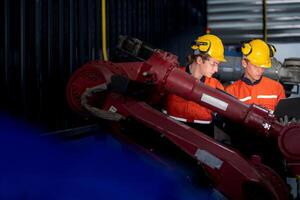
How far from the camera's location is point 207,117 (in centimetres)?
348

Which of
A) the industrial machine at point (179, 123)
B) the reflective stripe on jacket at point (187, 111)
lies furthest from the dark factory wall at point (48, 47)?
the reflective stripe on jacket at point (187, 111)

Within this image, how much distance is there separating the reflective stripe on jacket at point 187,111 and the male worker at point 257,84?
0.49m

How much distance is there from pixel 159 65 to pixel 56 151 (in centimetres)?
95

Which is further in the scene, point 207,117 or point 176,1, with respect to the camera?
point 176,1

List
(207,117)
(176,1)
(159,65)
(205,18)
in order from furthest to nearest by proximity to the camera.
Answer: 1. (205,18)
2. (176,1)
3. (207,117)
4. (159,65)

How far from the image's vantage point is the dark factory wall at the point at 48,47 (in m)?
2.51

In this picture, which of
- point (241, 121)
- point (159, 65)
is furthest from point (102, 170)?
point (241, 121)

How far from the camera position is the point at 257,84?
380cm

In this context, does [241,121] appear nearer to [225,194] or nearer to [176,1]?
[225,194]

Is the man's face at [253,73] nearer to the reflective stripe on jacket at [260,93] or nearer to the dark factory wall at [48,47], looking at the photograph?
the reflective stripe on jacket at [260,93]

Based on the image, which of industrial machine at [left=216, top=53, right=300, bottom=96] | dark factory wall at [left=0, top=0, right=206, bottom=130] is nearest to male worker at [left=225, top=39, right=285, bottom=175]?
industrial machine at [left=216, top=53, right=300, bottom=96]

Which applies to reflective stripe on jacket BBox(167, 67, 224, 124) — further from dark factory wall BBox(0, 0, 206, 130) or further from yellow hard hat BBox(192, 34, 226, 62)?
dark factory wall BBox(0, 0, 206, 130)

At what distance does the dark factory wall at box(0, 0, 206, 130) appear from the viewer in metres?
2.51

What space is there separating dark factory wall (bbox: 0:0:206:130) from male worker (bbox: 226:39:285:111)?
1244 millimetres
